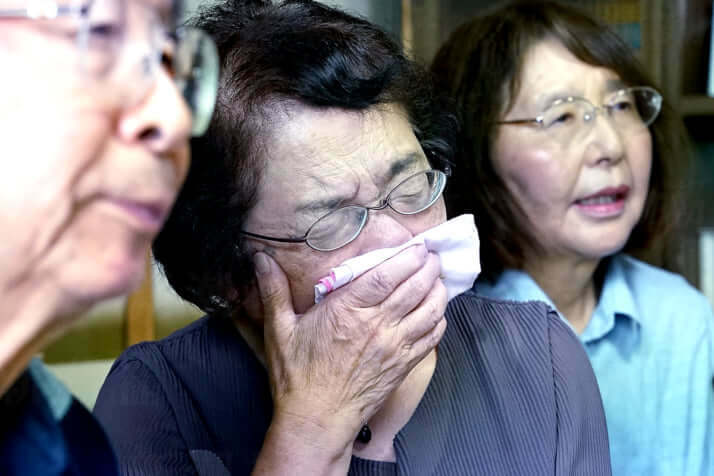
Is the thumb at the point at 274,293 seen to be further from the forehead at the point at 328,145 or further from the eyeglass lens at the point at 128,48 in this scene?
the eyeglass lens at the point at 128,48

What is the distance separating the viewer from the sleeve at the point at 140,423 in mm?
1166

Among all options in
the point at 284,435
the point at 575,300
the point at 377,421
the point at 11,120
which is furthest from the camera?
the point at 575,300

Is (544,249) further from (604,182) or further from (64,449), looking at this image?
(64,449)

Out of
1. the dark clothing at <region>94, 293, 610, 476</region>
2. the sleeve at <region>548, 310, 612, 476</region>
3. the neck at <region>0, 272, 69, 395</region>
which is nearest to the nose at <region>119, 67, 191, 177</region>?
the neck at <region>0, 272, 69, 395</region>

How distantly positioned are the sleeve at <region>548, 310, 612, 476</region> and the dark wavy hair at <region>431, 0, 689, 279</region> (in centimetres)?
42

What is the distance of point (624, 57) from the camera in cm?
192

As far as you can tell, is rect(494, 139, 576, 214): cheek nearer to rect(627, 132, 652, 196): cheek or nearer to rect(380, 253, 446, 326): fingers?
rect(627, 132, 652, 196): cheek

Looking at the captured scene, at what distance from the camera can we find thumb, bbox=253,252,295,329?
127 centimetres

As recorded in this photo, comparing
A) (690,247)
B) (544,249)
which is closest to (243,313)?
(544,249)

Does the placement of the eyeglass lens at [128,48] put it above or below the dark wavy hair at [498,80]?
above

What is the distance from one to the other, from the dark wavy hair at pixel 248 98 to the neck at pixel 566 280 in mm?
698

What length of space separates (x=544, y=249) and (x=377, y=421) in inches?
29.4

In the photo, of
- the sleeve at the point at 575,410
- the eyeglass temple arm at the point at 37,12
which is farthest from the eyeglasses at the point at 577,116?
the eyeglass temple arm at the point at 37,12

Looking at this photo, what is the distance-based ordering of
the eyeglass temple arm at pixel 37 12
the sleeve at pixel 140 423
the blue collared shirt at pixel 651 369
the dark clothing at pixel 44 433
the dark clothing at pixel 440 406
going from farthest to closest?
the blue collared shirt at pixel 651 369 < the dark clothing at pixel 440 406 < the sleeve at pixel 140 423 < the dark clothing at pixel 44 433 < the eyeglass temple arm at pixel 37 12
